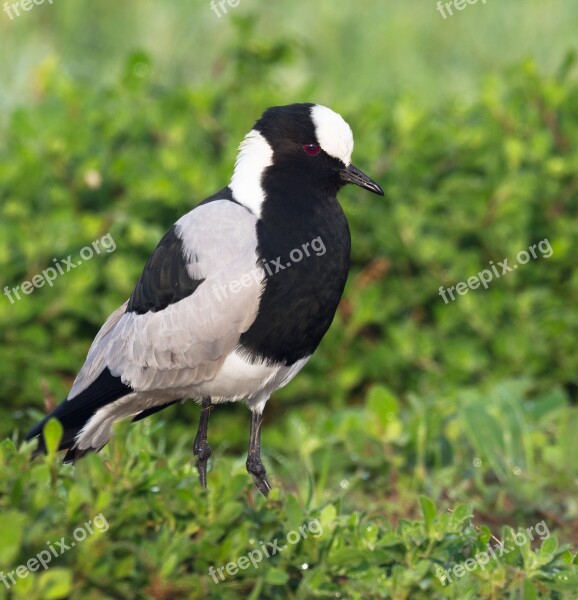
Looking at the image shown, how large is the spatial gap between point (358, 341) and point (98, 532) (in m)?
3.61

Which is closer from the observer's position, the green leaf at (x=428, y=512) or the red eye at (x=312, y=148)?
the green leaf at (x=428, y=512)

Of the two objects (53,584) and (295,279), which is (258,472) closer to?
(295,279)

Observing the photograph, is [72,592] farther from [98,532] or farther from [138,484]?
[138,484]

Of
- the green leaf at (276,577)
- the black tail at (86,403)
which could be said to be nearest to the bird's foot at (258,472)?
the black tail at (86,403)

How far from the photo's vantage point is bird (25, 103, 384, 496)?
12.6ft

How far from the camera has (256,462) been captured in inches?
167

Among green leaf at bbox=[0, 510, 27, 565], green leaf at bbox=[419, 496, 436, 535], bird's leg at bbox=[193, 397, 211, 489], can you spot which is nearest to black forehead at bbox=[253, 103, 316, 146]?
bird's leg at bbox=[193, 397, 211, 489]

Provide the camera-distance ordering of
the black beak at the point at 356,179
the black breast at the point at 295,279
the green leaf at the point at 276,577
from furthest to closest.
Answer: the black beak at the point at 356,179
the black breast at the point at 295,279
the green leaf at the point at 276,577

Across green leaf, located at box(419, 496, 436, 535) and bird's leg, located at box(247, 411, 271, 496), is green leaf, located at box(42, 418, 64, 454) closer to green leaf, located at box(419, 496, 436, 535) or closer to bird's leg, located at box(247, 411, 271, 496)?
green leaf, located at box(419, 496, 436, 535)

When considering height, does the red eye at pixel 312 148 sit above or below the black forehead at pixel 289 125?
below

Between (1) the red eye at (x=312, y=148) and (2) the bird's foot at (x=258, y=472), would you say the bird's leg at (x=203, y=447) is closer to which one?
(2) the bird's foot at (x=258, y=472)

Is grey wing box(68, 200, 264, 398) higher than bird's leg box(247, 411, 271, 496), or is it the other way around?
grey wing box(68, 200, 264, 398)

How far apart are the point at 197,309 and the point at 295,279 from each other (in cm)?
37

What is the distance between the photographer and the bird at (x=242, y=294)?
385 centimetres
